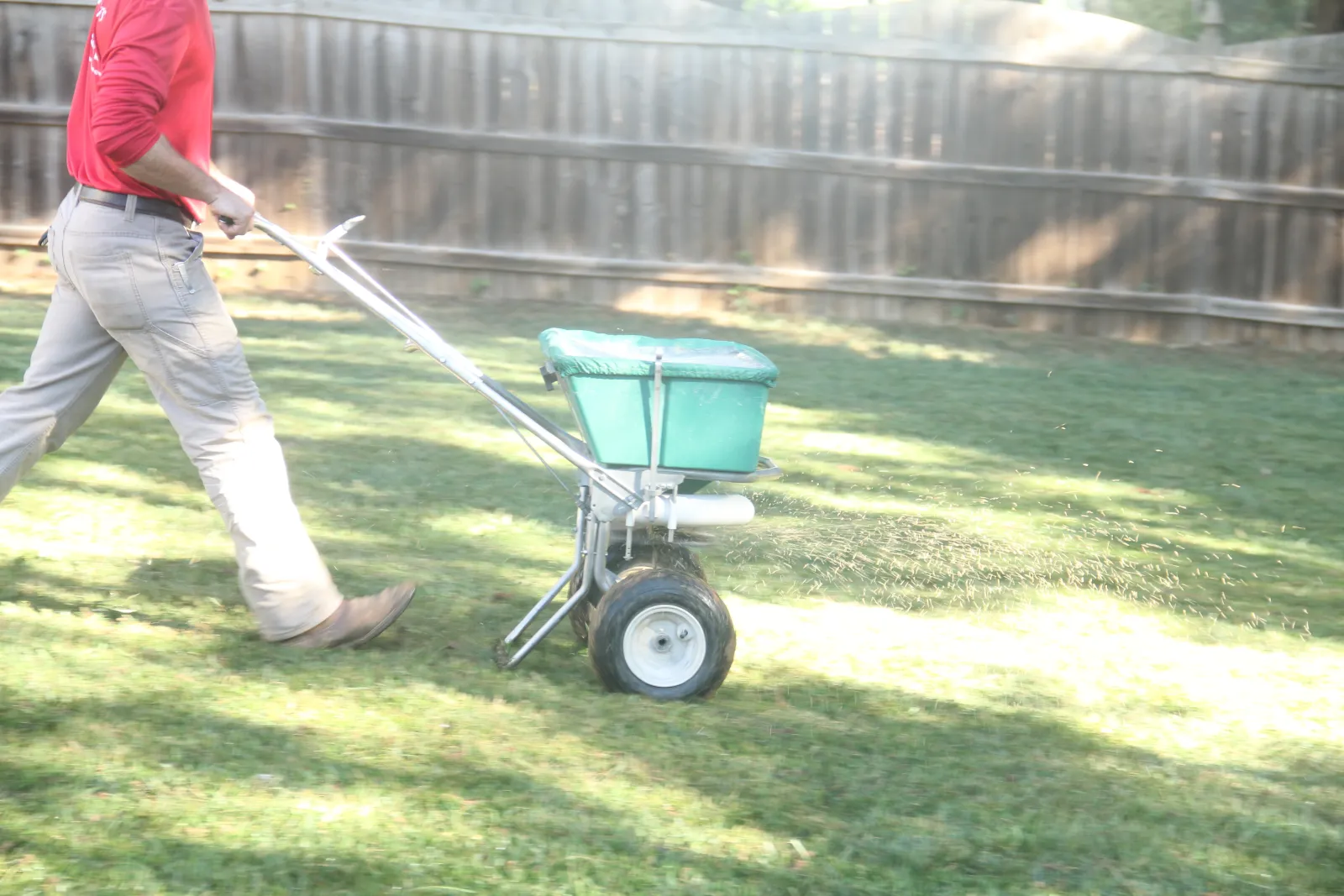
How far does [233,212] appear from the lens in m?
3.94

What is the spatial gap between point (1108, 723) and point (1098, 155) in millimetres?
7662

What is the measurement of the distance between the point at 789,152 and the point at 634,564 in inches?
287

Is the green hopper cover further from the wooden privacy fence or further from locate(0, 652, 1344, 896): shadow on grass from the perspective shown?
the wooden privacy fence

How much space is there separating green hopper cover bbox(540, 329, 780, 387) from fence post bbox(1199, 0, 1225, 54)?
801cm

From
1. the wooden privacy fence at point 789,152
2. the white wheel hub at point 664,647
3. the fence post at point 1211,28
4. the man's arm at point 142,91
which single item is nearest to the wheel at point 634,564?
the white wheel hub at point 664,647

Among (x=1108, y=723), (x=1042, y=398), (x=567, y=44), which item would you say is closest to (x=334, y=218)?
(x=567, y=44)

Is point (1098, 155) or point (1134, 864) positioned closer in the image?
point (1134, 864)

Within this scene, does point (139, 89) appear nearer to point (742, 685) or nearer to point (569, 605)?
point (569, 605)

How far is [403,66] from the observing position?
439 inches

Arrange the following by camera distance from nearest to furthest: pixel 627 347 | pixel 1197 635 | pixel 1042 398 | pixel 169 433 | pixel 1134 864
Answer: pixel 1134 864 → pixel 627 347 → pixel 1197 635 → pixel 169 433 → pixel 1042 398

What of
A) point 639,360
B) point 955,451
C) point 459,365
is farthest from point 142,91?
point 955,451

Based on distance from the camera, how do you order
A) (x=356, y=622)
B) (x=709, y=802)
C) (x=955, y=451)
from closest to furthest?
(x=709, y=802) < (x=356, y=622) < (x=955, y=451)

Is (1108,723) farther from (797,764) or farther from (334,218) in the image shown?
(334,218)

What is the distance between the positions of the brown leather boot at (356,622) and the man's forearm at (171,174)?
3.88 ft
